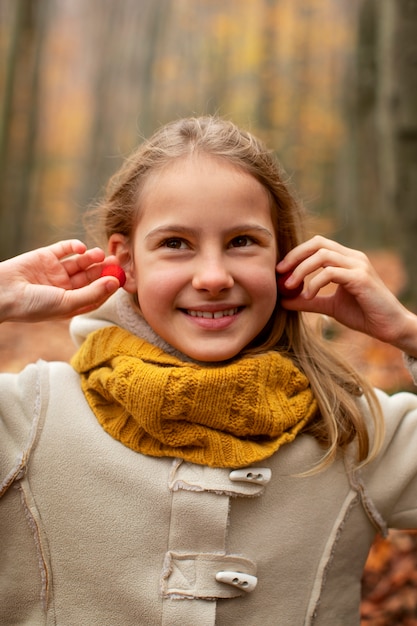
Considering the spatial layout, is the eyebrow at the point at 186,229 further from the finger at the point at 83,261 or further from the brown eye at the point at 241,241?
the finger at the point at 83,261

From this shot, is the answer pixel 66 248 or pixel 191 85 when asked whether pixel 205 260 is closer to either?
pixel 66 248

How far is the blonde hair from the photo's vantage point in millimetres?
2357

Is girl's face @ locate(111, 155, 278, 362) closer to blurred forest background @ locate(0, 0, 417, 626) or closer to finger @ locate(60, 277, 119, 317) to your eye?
finger @ locate(60, 277, 119, 317)

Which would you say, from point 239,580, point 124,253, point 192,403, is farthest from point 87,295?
point 239,580

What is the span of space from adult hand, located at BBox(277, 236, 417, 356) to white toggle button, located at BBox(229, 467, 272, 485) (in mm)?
610

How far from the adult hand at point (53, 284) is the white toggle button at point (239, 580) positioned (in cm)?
97

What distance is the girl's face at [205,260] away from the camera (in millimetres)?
2199

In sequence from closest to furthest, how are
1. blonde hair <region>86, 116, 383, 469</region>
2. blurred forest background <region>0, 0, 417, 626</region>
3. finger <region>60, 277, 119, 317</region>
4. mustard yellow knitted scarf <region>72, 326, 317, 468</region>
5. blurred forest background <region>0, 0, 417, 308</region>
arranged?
mustard yellow knitted scarf <region>72, 326, 317, 468</region> < finger <region>60, 277, 119, 317</region> < blonde hair <region>86, 116, 383, 469</region> < blurred forest background <region>0, 0, 417, 626</region> < blurred forest background <region>0, 0, 417, 308</region>

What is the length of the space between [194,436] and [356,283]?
29.7 inches

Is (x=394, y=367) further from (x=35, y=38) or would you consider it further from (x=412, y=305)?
(x=35, y=38)

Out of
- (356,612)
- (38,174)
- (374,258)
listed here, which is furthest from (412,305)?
(38,174)

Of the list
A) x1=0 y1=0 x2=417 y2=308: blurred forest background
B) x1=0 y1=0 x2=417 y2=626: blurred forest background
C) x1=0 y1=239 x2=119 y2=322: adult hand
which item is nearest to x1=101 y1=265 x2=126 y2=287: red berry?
x1=0 y1=239 x2=119 y2=322: adult hand

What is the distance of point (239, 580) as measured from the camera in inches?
85.0

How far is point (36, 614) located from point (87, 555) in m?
0.26
